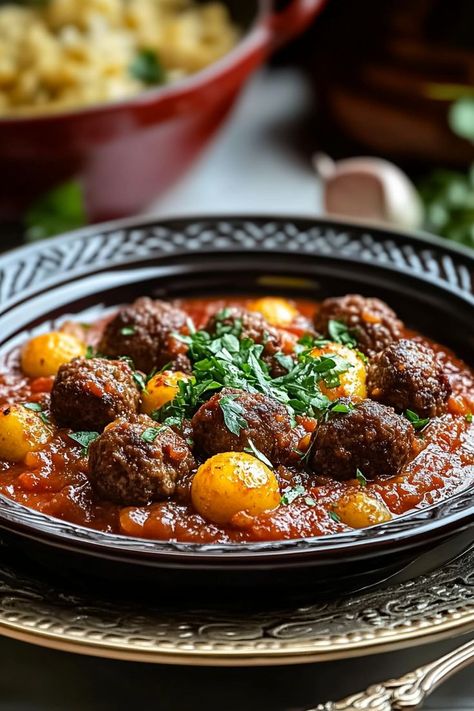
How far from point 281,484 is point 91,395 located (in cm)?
92

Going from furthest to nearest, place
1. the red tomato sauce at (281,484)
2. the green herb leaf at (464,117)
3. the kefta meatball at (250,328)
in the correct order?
the green herb leaf at (464,117), the kefta meatball at (250,328), the red tomato sauce at (281,484)

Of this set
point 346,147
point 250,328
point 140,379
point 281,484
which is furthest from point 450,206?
point 281,484

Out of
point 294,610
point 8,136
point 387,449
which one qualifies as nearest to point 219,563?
point 294,610

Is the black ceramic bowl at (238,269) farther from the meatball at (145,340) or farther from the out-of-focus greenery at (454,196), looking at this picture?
the out-of-focus greenery at (454,196)

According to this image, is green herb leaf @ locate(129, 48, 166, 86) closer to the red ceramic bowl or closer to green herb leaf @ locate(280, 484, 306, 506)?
the red ceramic bowl

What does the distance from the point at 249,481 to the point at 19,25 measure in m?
5.23

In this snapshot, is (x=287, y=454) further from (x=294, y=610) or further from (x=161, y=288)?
(x=161, y=288)

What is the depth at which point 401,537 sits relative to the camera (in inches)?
152

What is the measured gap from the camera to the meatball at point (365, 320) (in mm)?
5250

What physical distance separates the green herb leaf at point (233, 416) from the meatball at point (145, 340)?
71 centimetres

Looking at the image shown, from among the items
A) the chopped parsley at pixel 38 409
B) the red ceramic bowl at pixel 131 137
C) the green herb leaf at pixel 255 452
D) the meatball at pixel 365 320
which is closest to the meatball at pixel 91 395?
the chopped parsley at pixel 38 409

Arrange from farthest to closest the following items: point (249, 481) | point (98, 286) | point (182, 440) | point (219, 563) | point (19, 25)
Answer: point (19, 25) → point (98, 286) → point (182, 440) → point (249, 481) → point (219, 563)

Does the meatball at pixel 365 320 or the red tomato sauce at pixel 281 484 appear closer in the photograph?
the red tomato sauce at pixel 281 484

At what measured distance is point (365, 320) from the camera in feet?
17.3
